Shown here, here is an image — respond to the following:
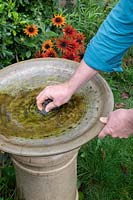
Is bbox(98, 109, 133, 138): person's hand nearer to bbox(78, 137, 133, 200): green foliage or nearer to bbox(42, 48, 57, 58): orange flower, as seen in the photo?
bbox(78, 137, 133, 200): green foliage

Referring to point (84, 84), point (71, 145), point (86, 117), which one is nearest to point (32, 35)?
point (84, 84)

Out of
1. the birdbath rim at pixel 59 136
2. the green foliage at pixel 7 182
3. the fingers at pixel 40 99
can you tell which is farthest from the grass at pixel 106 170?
the fingers at pixel 40 99

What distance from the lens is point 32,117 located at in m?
2.24

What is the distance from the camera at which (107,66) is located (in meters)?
2.11

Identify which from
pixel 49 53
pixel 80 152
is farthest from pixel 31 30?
pixel 80 152

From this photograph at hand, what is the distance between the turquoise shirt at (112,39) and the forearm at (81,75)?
0.03 meters

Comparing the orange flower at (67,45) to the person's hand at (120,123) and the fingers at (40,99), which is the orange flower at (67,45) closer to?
the fingers at (40,99)

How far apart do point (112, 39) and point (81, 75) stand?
0.80 feet

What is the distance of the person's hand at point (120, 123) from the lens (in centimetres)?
191

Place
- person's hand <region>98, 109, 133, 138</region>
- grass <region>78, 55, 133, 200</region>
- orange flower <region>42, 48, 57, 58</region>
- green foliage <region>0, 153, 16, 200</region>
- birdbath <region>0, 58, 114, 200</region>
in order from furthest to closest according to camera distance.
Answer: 1. orange flower <region>42, 48, 57, 58</region>
2. grass <region>78, 55, 133, 200</region>
3. green foliage <region>0, 153, 16, 200</region>
4. birdbath <region>0, 58, 114, 200</region>
5. person's hand <region>98, 109, 133, 138</region>

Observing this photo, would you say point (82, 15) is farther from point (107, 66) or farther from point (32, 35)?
point (107, 66)

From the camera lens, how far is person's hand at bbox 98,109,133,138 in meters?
1.91

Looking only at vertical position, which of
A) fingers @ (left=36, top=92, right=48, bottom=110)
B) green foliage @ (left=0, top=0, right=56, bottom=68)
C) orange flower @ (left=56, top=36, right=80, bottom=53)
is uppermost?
fingers @ (left=36, top=92, right=48, bottom=110)

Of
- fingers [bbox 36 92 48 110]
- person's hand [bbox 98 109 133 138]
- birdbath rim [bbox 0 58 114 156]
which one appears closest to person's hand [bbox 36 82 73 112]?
fingers [bbox 36 92 48 110]
